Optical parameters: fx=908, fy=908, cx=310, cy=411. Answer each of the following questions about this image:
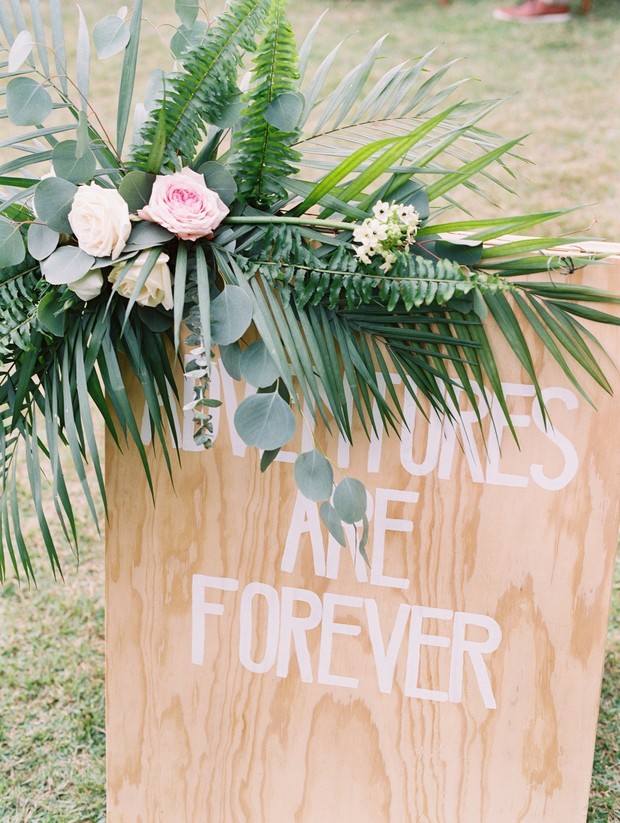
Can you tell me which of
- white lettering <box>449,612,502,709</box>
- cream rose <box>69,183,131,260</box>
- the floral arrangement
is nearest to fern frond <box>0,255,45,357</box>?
the floral arrangement

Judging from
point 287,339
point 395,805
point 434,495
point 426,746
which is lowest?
point 395,805

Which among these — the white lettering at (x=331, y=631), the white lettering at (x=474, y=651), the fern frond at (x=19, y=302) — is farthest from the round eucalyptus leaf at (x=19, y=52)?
the white lettering at (x=474, y=651)

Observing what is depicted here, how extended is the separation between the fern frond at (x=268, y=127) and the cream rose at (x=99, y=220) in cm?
16

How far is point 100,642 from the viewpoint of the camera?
6.75ft

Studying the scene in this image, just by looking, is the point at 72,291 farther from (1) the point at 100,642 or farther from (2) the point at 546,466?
(1) the point at 100,642

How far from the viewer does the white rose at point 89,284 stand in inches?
43.4

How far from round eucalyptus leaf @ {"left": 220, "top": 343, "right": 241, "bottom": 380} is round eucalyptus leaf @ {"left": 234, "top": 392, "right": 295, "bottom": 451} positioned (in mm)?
42

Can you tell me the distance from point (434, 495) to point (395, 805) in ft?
1.68

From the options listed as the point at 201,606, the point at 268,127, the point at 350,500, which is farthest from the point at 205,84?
the point at 201,606

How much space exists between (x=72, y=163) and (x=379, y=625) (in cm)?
77

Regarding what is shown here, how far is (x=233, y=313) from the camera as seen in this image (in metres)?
1.10

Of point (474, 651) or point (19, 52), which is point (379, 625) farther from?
point (19, 52)

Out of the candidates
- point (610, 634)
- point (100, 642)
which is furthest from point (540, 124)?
point (100, 642)

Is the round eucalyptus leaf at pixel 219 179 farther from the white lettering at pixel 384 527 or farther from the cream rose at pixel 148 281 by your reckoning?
the white lettering at pixel 384 527
